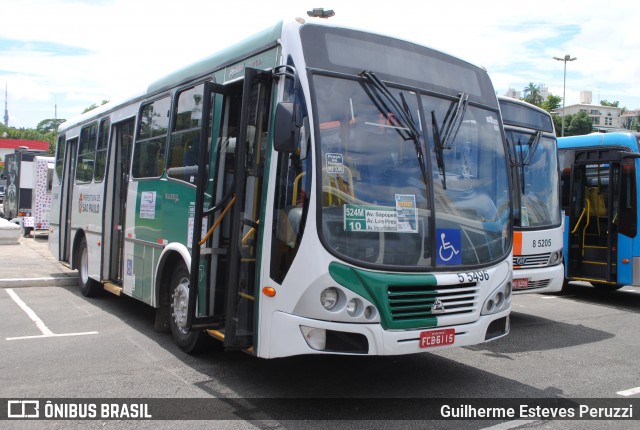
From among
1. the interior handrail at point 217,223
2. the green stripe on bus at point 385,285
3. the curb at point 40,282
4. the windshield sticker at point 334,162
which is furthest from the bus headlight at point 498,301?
the curb at point 40,282

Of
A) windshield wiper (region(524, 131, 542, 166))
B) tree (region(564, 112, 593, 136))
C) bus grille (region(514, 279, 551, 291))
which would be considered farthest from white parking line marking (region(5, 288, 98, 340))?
tree (region(564, 112, 593, 136))

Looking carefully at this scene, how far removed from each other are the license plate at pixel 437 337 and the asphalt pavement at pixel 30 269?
8.49 meters

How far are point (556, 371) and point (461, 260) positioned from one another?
7.32 feet

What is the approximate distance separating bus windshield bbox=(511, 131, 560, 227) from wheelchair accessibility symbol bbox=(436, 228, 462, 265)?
13.2 ft

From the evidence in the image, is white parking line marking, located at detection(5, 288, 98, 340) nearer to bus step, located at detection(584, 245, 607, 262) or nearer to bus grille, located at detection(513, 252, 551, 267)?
bus grille, located at detection(513, 252, 551, 267)

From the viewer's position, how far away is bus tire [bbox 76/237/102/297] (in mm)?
10078

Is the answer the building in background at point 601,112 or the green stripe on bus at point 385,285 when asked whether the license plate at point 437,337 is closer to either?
the green stripe on bus at point 385,285

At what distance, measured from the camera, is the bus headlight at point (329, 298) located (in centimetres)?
462

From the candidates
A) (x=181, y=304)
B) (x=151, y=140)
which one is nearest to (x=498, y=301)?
(x=181, y=304)

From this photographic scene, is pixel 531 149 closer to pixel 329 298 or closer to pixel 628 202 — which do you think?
pixel 628 202

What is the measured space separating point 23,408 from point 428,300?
3.48m

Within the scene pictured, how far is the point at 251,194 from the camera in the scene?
525cm

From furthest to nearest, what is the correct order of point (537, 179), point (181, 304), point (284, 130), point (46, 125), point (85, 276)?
point (46, 125) → point (85, 276) → point (537, 179) → point (181, 304) → point (284, 130)

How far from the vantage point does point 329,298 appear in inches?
183
